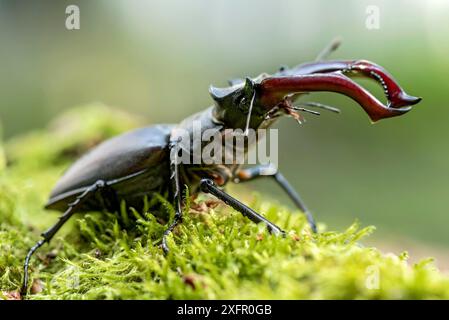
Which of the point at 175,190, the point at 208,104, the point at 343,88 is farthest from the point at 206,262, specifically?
the point at 208,104

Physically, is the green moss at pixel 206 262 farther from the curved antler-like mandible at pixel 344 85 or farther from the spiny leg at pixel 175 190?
the curved antler-like mandible at pixel 344 85

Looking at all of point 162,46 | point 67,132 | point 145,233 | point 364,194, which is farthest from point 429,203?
point 162,46

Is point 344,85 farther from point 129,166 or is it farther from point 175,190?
point 129,166

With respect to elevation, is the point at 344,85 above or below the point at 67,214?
above

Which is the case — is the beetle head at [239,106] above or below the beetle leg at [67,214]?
above

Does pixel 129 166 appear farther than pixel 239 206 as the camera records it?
Yes

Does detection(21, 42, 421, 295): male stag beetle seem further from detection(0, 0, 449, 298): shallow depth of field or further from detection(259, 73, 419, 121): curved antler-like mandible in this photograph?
detection(0, 0, 449, 298): shallow depth of field

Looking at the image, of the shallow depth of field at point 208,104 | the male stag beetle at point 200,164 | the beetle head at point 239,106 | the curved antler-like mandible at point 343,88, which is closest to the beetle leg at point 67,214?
the male stag beetle at point 200,164
